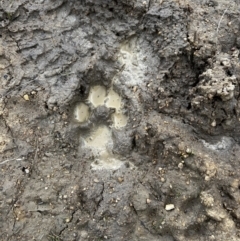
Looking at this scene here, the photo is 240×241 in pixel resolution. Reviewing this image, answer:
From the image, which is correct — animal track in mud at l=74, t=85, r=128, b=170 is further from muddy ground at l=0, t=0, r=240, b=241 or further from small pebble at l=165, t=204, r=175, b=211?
small pebble at l=165, t=204, r=175, b=211

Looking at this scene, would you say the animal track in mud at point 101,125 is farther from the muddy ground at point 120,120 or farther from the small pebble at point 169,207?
the small pebble at point 169,207

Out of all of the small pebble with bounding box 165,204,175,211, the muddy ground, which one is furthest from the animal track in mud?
the small pebble with bounding box 165,204,175,211

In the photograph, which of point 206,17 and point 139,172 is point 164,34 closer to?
point 206,17

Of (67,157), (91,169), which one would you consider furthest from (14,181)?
(91,169)

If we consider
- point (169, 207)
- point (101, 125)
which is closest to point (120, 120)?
point (101, 125)

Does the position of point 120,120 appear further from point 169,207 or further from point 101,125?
point 169,207

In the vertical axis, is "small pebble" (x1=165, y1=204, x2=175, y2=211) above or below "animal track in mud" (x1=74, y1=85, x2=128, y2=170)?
below

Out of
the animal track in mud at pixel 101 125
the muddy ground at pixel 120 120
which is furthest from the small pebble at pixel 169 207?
the animal track in mud at pixel 101 125

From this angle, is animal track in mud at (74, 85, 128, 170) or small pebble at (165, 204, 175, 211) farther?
animal track in mud at (74, 85, 128, 170)
